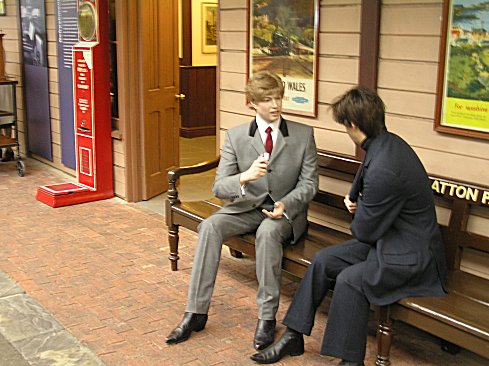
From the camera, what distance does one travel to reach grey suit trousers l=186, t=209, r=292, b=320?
330 centimetres

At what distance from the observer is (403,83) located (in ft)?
11.3

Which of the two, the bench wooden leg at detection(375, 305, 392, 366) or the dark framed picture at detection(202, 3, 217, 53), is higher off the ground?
the dark framed picture at detection(202, 3, 217, 53)

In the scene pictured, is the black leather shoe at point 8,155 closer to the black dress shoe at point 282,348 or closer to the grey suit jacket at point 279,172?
the grey suit jacket at point 279,172

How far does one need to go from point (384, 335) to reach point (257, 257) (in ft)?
2.50

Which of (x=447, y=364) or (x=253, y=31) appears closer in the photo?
(x=447, y=364)

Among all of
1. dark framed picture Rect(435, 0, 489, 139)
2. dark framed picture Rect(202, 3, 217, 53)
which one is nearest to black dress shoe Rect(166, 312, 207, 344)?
dark framed picture Rect(435, 0, 489, 139)

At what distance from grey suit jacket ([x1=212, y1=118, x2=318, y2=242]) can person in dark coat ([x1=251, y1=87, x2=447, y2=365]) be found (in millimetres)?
581

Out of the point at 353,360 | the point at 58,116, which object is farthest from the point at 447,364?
the point at 58,116

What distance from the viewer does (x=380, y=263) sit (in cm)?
285

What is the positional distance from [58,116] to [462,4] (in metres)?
4.86

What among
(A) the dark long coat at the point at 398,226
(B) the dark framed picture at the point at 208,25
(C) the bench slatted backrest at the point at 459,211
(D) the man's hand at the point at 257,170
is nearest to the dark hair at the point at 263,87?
(D) the man's hand at the point at 257,170

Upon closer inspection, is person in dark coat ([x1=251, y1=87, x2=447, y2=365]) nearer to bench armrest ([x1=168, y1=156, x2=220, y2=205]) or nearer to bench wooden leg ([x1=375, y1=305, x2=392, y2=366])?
bench wooden leg ([x1=375, y1=305, x2=392, y2=366])

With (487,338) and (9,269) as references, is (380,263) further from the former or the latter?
(9,269)

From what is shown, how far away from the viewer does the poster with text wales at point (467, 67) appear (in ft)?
9.93
